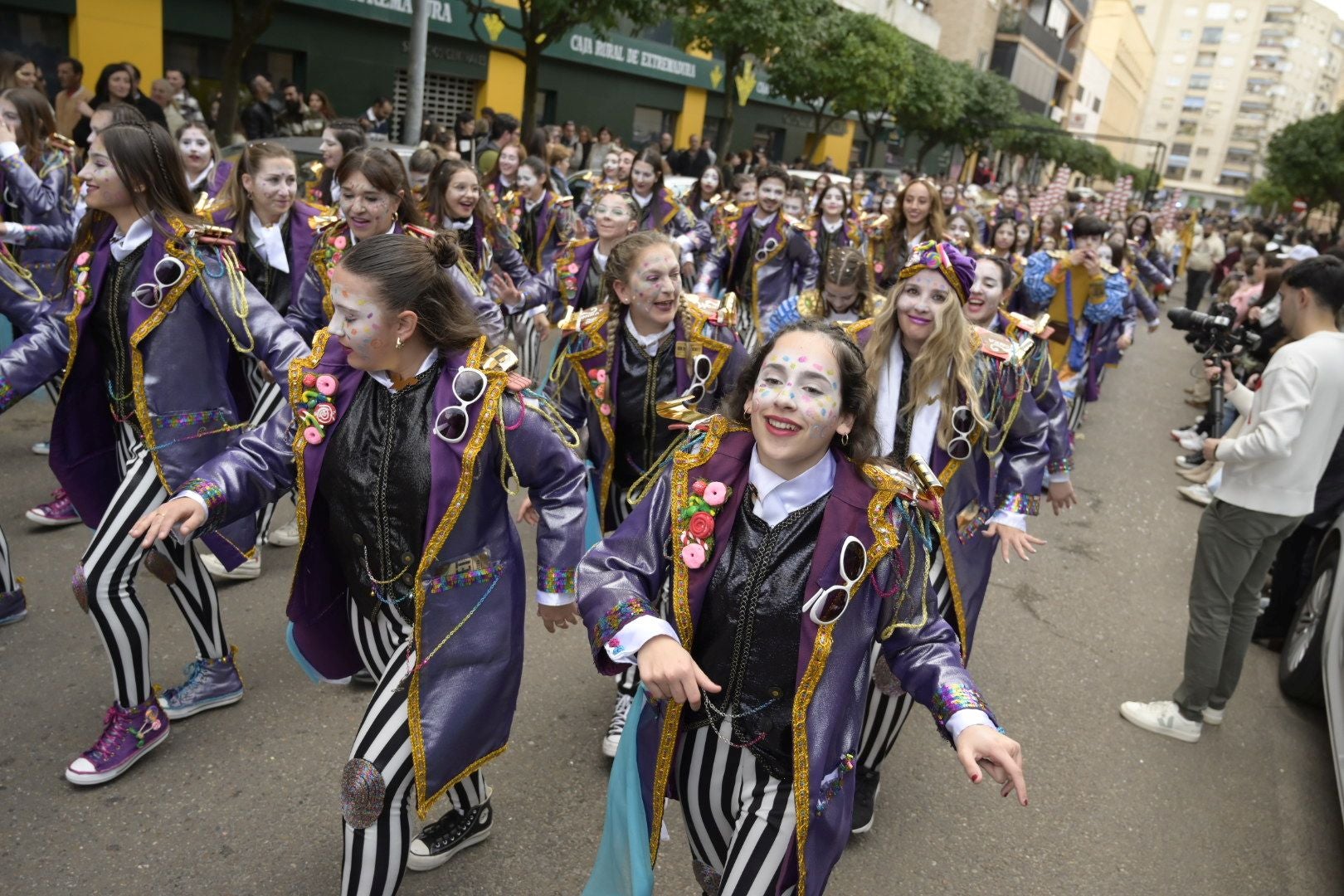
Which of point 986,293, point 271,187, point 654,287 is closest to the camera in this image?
point 654,287

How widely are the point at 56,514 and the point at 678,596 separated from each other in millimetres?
4466

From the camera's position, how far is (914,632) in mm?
2391

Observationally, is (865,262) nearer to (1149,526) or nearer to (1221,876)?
(1221,876)

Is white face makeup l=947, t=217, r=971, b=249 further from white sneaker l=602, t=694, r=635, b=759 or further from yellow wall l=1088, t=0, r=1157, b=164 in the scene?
yellow wall l=1088, t=0, r=1157, b=164

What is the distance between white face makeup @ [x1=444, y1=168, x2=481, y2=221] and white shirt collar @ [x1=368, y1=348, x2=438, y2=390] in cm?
350

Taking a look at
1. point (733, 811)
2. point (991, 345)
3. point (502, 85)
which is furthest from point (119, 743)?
point (502, 85)

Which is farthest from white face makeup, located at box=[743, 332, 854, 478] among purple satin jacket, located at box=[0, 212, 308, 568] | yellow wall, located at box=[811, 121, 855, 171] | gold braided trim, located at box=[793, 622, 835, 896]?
yellow wall, located at box=[811, 121, 855, 171]

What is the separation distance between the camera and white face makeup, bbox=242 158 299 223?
17.2ft

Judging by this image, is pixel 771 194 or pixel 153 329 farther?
pixel 771 194

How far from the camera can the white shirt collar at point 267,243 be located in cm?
530

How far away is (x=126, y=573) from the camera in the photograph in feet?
11.4

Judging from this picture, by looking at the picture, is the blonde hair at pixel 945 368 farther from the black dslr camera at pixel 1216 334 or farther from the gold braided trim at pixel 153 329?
the gold braided trim at pixel 153 329

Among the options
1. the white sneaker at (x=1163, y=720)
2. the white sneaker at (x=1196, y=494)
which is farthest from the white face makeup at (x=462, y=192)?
the white sneaker at (x=1196, y=494)

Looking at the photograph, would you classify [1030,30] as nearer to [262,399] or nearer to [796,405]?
[262,399]
